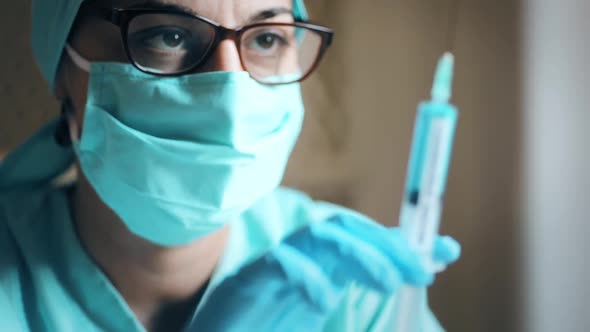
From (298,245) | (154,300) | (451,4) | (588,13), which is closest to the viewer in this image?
(298,245)

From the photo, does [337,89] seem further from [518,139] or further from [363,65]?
[518,139]

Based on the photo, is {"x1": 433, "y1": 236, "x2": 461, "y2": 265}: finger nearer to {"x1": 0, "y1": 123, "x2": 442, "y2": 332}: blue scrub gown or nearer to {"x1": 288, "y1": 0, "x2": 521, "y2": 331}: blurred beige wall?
{"x1": 0, "y1": 123, "x2": 442, "y2": 332}: blue scrub gown

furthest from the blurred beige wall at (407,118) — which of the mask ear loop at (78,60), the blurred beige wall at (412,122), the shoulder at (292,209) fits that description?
the mask ear loop at (78,60)

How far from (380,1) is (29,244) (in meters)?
0.77

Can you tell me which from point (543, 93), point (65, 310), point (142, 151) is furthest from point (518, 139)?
point (65, 310)

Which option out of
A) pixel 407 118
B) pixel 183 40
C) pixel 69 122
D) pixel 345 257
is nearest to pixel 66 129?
pixel 69 122

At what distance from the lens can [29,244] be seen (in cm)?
76

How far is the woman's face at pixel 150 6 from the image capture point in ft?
2.13

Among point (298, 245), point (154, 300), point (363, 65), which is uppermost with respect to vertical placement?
point (363, 65)

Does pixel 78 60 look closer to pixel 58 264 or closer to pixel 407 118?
pixel 58 264

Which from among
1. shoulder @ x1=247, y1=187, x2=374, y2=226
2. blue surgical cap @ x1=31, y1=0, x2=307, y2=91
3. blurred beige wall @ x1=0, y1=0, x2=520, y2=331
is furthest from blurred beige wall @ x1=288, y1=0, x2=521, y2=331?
blue surgical cap @ x1=31, y1=0, x2=307, y2=91

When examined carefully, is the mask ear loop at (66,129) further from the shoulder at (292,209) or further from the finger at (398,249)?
the finger at (398,249)

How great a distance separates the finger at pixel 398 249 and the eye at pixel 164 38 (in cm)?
→ 33

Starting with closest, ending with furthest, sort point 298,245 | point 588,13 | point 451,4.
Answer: point 298,245 → point 588,13 → point 451,4
